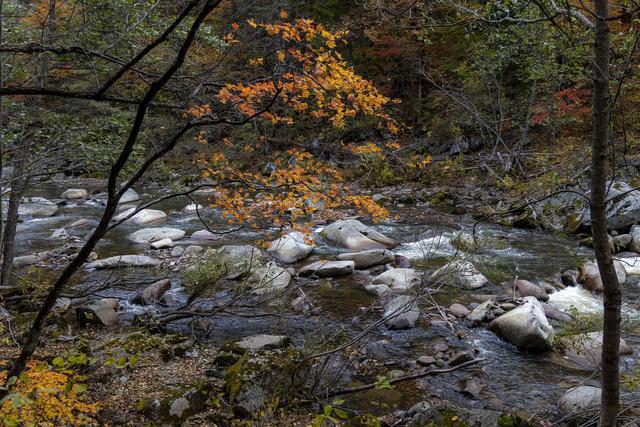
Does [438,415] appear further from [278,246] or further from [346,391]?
[278,246]

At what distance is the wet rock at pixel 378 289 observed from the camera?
302 inches

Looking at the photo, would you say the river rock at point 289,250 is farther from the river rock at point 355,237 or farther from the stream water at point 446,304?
the river rock at point 355,237

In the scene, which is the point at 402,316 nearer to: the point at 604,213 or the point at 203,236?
the point at 604,213

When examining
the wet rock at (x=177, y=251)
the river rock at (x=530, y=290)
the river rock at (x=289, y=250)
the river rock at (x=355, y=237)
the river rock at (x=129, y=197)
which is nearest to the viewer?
the river rock at (x=530, y=290)

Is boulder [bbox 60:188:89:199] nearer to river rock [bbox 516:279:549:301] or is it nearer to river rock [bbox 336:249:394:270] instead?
river rock [bbox 336:249:394:270]

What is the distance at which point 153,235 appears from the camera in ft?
36.8

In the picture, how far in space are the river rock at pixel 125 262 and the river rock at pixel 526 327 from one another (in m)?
6.42

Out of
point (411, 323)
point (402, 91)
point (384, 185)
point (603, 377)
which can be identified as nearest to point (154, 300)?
point (411, 323)

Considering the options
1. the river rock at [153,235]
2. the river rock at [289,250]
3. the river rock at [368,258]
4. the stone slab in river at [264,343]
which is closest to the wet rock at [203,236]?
the river rock at [153,235]

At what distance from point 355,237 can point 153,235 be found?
5013mm

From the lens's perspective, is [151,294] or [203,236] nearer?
[151,294]

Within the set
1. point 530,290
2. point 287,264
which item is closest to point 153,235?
point 287,264

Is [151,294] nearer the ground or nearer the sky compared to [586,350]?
nearer the ground

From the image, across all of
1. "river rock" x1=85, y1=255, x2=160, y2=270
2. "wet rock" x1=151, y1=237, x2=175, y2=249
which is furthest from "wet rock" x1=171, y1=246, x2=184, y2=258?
"river rock" x1=85, y1=255, x2=160, y2=270
